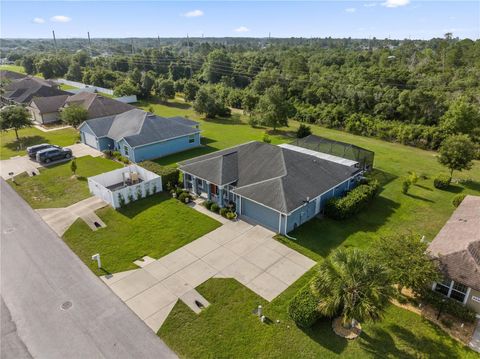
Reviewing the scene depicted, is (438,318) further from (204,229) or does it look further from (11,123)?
(11,123)

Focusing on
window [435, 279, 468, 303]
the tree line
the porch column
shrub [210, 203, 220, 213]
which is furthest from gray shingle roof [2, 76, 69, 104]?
window [435, 279, 468, 303]

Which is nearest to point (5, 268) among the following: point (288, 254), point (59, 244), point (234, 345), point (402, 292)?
point (59, 244)

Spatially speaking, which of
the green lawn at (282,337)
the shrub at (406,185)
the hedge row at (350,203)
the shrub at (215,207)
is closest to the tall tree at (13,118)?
the shrub at (215,207)

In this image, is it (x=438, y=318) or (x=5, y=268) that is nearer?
(x=438, y=318)

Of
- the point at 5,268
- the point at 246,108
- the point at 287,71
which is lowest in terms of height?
the point at 5,268

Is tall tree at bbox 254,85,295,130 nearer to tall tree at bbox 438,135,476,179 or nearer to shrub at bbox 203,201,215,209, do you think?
tall tree at bbox 438,135,476,179
